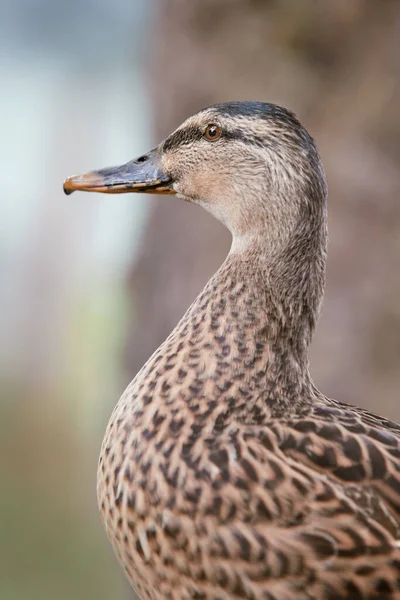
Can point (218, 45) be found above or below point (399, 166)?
above

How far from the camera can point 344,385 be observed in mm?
2748

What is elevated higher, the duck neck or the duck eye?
the duck eye

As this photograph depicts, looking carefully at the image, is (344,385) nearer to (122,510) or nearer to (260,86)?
(260,86)

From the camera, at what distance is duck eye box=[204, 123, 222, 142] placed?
1.41 meters

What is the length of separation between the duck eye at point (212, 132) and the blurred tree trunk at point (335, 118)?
1208mm

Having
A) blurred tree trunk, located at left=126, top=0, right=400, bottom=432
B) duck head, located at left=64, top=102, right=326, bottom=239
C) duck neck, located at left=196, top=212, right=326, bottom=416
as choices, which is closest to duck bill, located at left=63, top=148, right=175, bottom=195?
duck head, located at left=64, top=102, right=326, bottom=239

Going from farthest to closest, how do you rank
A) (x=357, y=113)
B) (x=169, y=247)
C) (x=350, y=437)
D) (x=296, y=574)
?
(x=169, y=247), (x=357, y=113), (x=350, y=437), (x=296, y=574)

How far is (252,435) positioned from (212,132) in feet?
1.62

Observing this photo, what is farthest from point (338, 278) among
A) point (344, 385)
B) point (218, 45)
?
point (218, 45)

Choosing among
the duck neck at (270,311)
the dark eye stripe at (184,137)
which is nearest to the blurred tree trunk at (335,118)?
the dark eye stripe at (184,137)

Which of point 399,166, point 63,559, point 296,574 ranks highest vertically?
point 399,166

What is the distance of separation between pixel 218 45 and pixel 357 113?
1.52 feet

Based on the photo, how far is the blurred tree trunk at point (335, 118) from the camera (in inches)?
102

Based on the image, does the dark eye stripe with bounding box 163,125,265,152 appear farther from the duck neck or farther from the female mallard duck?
the duck neck
